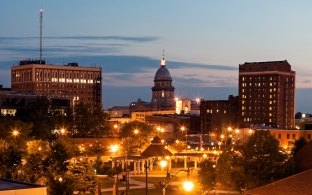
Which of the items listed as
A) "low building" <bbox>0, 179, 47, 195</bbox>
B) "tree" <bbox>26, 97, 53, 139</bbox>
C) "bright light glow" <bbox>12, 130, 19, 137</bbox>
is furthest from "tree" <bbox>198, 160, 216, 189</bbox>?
"tree" <bbox>26, 97, 53, 139</bbox>

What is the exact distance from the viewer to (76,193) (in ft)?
224

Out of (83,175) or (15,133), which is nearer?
(83,175)

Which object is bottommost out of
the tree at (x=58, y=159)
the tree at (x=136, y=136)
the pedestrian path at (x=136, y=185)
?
the pedestrian path at (x=136, y=185)

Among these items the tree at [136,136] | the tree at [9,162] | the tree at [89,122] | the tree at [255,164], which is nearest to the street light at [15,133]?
the tree at [136,136]

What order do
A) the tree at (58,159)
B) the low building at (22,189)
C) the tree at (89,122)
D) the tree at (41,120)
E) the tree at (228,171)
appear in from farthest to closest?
the tree at (89,122) < the tree at (41,120) < the tree at (228,171) < the tree at (58,159) < the low building at (22,189)

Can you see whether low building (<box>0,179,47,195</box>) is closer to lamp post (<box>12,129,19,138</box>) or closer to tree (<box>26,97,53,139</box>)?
lamp post (<box>12,129,19,138</box>)

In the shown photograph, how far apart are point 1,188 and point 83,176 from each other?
19314mm

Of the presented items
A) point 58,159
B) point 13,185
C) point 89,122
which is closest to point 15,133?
point 58,159

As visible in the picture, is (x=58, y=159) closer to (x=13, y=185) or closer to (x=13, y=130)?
(x=13, y=185)

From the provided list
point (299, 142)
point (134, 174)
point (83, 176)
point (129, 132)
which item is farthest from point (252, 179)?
point (129, 132)

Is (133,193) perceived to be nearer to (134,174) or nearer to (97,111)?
(134,174)

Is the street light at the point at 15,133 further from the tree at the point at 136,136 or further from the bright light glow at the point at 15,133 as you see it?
the tree at the point at 136,136

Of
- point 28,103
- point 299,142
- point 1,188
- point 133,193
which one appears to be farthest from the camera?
point 28,103

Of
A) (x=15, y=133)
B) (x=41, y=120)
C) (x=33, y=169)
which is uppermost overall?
(x=41, y=120)
